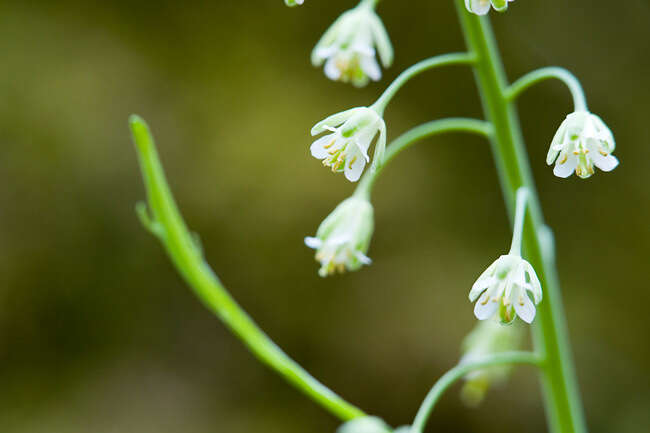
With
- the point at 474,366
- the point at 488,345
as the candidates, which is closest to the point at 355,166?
the point at 474,366

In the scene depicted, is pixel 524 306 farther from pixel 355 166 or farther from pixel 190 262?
pixel 190 262

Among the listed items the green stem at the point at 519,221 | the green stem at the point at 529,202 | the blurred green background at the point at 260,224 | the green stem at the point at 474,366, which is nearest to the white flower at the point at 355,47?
the green stem at the point at 529,202

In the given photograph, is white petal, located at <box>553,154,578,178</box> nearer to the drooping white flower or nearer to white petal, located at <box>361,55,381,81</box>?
white petal, located at <box>361,55,381,81</box>

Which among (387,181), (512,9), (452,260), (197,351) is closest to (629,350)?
(452,260)

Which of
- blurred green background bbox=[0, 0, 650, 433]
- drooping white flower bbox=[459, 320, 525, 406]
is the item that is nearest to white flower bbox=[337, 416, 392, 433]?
drooping white flower bbox=[459, 320, 525, 406]

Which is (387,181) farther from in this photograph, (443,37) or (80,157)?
(80,157)
